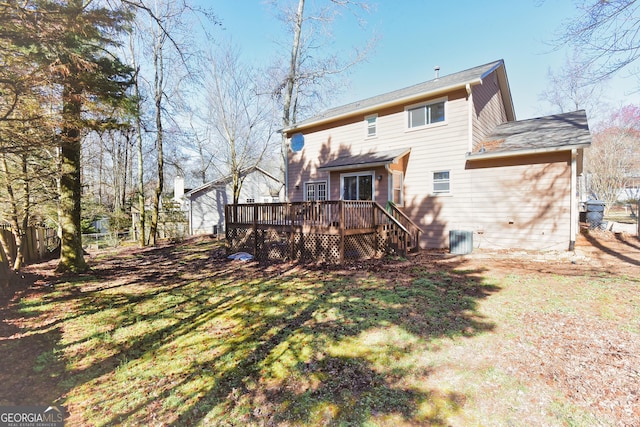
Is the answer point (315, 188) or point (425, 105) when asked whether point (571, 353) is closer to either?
point (425, 105)

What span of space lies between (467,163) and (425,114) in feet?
8.28

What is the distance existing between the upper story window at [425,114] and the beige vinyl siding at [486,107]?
113cm

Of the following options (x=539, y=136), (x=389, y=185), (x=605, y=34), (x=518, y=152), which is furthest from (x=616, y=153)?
(x=389, y=185)

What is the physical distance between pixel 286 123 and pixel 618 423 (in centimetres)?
1595

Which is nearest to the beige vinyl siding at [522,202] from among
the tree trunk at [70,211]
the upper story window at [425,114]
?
the upper story window at [425,114]

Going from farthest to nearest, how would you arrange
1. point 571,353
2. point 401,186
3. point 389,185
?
1. point 401,186
2. point 389,185
3. point 571,353

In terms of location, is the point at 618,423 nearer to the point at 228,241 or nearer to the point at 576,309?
the point at 576,309

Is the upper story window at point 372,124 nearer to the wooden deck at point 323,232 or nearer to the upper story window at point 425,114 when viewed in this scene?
the upper story window at point 425,114

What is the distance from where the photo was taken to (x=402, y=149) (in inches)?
459

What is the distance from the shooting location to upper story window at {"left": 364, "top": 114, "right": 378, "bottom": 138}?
12.7 m

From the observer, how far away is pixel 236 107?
1741cm

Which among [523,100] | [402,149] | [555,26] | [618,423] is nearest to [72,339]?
[618,423]

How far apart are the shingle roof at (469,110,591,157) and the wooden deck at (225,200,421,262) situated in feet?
13.1

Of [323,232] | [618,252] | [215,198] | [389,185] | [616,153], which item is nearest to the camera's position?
[618,252]
